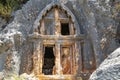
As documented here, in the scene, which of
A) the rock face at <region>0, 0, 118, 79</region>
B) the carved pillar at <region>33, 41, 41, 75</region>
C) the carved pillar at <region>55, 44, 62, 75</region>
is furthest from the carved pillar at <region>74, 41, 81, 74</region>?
the carved pillar at <region>33, 41, 41, 75</region>

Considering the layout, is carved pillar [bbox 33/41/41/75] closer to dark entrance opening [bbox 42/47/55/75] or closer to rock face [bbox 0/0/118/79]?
rock face [bbox 0/0/118/79]

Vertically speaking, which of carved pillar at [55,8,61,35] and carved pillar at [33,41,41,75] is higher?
carved pillar at [55,8,61,35]

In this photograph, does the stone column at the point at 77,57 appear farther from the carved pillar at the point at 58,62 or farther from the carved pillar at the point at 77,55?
the carved pillar at the point at 58,62

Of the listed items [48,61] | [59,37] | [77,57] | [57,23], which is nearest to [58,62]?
[77,57]

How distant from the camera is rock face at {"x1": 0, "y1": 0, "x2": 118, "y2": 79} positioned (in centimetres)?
1029

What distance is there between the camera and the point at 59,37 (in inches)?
432

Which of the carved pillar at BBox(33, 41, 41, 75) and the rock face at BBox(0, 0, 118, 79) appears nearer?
the rock face at BBox(0, 0, 118, 79)

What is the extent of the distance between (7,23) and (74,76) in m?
3.52

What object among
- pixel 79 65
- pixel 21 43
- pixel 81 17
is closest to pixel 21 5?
pixel 21 43

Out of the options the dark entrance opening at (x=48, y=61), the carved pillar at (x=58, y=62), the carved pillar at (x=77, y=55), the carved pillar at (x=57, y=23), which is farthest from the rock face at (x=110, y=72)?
the dark entrance opening at (x=48, y=61)

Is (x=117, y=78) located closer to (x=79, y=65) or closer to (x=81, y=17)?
(x=79, y=65)

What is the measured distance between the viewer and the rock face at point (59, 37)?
405 inches

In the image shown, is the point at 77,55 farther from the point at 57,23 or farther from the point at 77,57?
the point at 57,23

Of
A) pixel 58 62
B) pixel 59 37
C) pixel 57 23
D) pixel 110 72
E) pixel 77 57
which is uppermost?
pixel 57 23
